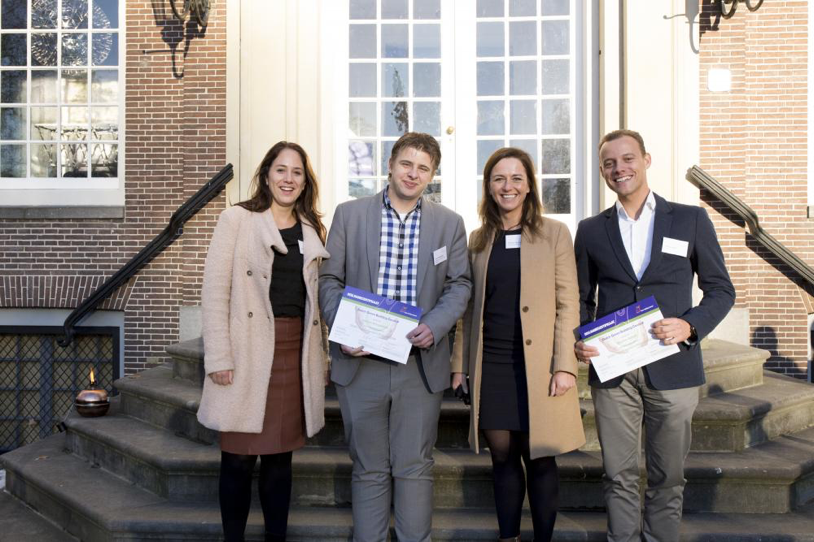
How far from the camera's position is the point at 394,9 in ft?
24.0

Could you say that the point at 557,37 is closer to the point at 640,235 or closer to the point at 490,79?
the point at 490,79

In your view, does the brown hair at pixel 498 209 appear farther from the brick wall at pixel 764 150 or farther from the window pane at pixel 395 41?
the window pane at pixel 395 41

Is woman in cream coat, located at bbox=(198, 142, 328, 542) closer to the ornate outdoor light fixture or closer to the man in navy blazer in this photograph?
the man in navy blazer

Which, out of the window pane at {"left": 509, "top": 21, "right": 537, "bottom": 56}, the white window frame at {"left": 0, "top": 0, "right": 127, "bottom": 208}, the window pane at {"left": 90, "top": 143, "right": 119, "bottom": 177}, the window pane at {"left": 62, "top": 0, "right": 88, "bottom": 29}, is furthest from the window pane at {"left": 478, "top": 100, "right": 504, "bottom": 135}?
the window pane at {"left": 62, "top": 0, "right": 88, "bottom": 29}

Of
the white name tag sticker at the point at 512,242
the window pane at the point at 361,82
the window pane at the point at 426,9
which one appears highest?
the window pane at the point at 426,9

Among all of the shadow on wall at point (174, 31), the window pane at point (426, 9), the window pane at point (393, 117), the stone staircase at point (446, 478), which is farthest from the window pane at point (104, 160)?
the window pane at point (426, 9)

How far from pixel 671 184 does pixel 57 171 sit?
6.33m

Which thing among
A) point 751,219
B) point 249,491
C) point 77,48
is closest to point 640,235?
point 249,491

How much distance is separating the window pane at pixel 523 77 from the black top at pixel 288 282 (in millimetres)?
4553

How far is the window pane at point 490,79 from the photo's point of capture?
7.29 m

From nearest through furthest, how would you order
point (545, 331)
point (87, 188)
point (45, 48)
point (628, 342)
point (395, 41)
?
point (628, 342), point (545, 331), point (395, 41), point (87, 188), point (45, 48)

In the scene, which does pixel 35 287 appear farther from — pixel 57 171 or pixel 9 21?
pixel 9 21

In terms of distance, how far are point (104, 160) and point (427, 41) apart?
365cm

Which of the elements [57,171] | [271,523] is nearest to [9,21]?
[57,171]
